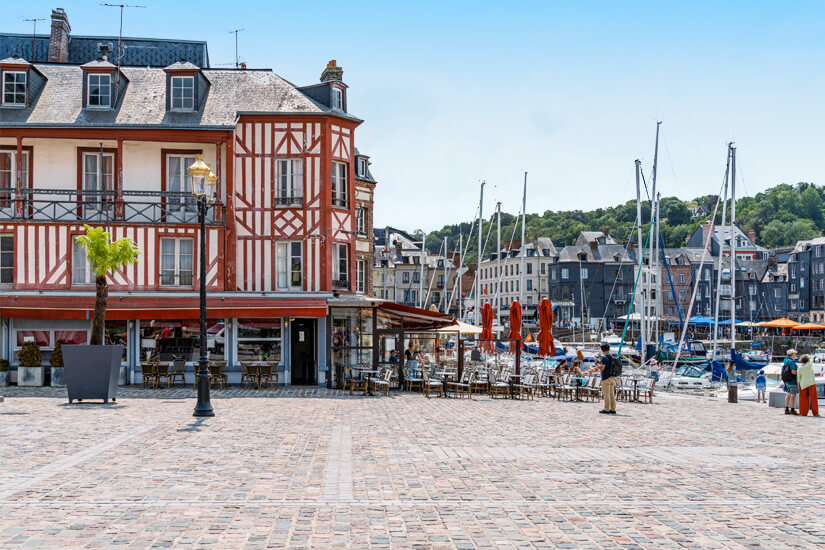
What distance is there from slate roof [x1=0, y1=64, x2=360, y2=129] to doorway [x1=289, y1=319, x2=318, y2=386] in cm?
687

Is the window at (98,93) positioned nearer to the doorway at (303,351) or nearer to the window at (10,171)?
the window at (10,171)

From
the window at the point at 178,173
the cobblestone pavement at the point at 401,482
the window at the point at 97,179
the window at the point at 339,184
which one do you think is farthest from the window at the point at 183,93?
the cobblestone pavement at the point at 401,482

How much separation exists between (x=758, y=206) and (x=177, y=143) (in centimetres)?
15064

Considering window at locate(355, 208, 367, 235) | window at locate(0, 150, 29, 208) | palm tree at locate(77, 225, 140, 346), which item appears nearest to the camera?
palm tree at locate(77, 225, 140, 346)

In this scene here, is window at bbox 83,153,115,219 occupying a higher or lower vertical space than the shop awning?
higher

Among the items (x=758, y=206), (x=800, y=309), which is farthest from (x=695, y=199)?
(x=800, y=309)

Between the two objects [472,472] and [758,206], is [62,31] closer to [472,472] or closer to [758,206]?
[472,472]

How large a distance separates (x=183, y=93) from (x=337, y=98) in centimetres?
518

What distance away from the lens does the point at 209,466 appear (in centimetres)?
1089

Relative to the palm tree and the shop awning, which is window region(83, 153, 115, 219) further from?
the palm tree

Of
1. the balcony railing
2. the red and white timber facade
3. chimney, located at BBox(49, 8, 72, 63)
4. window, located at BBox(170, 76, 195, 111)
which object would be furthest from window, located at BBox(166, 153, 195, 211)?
chimney, located at BBox(49, 8, 72, 63)

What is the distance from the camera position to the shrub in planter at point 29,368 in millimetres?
26781

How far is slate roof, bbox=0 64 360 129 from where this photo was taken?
29.8 metres

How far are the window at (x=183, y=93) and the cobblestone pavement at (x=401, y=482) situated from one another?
1496 cm
